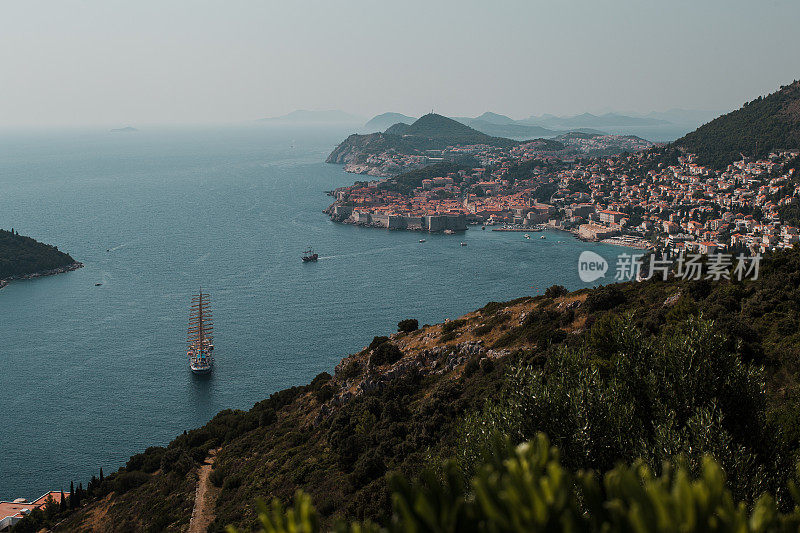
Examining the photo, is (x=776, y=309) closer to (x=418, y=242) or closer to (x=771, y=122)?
(x=418, y=242)

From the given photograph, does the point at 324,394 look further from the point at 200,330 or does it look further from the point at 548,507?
the point at 548,507

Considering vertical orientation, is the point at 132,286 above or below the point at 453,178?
below

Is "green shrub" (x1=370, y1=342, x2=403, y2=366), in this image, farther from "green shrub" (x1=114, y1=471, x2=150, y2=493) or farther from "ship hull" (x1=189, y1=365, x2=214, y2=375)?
"ship hull" (x1=189, y1=365, x2=214, y2=375)

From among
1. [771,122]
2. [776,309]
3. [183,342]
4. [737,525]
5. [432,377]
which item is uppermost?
[771,122]

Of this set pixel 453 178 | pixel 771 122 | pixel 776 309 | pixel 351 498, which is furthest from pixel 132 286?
pixel 771 122

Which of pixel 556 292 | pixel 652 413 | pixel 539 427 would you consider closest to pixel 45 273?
pixel 556 292

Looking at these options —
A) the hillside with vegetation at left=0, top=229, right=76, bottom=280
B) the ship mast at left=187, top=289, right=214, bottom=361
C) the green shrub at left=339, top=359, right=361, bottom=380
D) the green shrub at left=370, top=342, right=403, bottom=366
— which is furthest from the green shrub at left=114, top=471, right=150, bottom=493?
the hillside with vegetation at left=0, top=229, right=76, bottom=280
